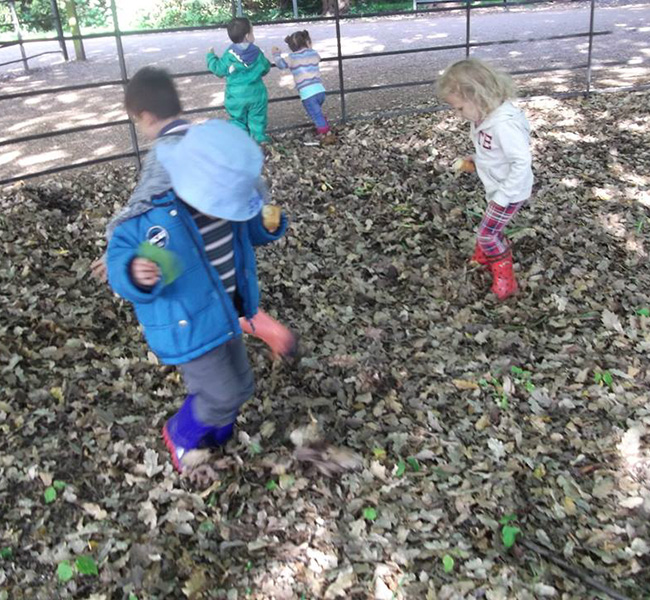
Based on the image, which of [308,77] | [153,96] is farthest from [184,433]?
[308,77]

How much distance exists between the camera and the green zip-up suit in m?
6.41

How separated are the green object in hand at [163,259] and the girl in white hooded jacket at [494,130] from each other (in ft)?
7.63

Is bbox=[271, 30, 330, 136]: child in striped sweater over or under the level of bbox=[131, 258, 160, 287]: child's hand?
under

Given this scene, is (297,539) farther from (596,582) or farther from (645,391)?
(645,391)

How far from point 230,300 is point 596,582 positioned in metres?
1.78

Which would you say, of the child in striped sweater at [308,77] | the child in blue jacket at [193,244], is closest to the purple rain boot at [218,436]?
the child in blue jacket at [193,244]

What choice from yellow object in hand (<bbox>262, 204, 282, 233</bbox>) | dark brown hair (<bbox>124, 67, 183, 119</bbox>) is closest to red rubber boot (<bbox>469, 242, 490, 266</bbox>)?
yellow object in hand (<bbox>262, 204, 282, 233</bbox>)

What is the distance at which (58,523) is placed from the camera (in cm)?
286

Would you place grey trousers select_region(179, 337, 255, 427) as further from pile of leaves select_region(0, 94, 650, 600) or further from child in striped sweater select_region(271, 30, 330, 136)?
child in striped sweater select_region(271, 30, 330, 136)

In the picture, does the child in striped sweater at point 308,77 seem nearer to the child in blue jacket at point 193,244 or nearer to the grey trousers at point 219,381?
the child in blue jacket at point 193,244

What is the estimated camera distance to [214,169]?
2.28 m

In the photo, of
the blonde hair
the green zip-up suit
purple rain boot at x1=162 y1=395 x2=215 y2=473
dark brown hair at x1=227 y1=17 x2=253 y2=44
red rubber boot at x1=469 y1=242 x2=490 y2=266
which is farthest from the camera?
the green zip-up suit

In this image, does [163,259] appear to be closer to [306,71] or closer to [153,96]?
[153,96]

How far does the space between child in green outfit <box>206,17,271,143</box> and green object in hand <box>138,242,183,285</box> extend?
4518mm
